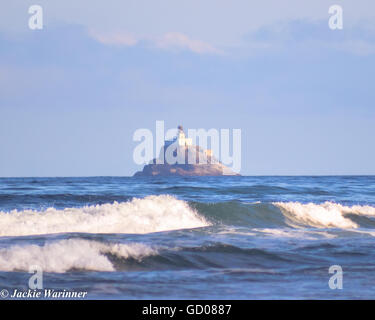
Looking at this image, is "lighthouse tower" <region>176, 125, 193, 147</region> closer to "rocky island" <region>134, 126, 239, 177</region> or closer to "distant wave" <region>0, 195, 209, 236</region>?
"rocky island" <region>134, 126, 239, 177</region>

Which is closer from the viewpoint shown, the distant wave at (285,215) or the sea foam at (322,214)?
the distant wave at (285,215)

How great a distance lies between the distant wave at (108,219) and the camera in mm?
15992

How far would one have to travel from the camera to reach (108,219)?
17953 millimetres

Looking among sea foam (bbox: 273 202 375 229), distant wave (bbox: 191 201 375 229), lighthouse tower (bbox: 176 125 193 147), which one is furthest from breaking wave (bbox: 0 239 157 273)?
lighthouse tower (bbox: 176 125 193 147)

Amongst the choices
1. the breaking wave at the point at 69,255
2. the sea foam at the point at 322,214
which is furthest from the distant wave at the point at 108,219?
the breaking wave at the point at 69,255

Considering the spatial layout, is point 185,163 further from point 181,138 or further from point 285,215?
point 285,215

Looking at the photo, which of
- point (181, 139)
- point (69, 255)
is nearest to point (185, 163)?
point (181, 139)

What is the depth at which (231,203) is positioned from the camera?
22578 mm

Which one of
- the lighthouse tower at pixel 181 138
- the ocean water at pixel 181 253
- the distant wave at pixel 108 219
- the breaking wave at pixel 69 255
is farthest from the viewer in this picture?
the lighthouse tower at pixel 181 138

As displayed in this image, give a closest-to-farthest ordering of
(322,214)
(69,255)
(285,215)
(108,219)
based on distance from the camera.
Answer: (69,255) < (108,219) < (285,215) < (322,214)

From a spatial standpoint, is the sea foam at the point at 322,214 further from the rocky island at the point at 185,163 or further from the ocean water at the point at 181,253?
the rocky island at the point at 185,163

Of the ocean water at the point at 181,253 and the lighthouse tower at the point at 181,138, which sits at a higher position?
the lighthouse tower at the point at 181,138
